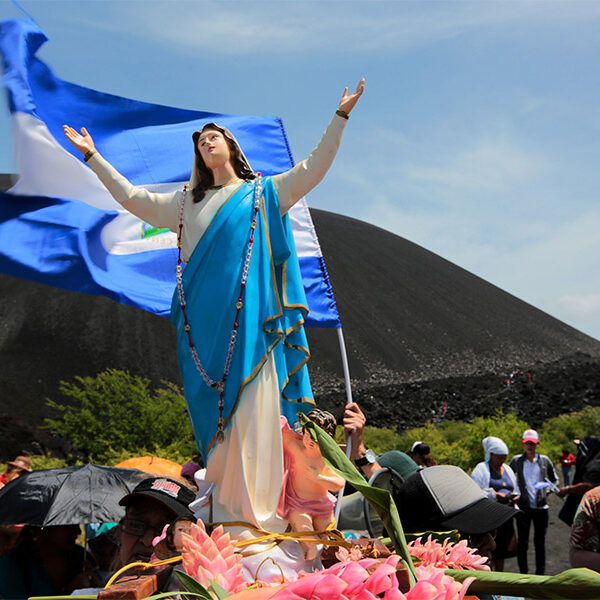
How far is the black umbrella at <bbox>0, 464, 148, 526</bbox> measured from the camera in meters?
4.53

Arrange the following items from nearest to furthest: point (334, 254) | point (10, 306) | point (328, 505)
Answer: point (328, 505) < point (10, 306) < point (334, 254)

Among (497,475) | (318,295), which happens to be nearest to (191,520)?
(318,295)

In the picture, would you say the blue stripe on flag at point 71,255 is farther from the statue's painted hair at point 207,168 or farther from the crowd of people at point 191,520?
the statue's painted hair at point 207,168

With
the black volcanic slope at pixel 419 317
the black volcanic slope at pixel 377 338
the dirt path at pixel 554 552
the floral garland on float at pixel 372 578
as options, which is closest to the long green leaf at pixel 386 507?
the floral garland on float at pixel 372 578

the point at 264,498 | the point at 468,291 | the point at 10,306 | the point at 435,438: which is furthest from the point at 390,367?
the point at 264,498

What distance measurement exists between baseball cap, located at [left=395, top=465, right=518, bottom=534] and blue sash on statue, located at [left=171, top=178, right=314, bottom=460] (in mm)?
546

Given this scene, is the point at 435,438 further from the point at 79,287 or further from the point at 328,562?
the point at 328,562

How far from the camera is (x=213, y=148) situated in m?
3.43

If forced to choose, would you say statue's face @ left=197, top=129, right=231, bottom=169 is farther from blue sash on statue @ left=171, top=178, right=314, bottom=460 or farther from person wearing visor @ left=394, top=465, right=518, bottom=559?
person wearing visor @ left=394, top=465, right=518, bottom=559

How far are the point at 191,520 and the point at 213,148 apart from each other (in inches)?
70.3

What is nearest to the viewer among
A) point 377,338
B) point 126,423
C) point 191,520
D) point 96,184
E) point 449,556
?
point 449,556

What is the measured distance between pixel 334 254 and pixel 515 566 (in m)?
55.3

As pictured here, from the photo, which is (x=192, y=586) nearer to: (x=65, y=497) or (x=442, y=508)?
(x=442, y=508)

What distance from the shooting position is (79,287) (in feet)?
19.5
